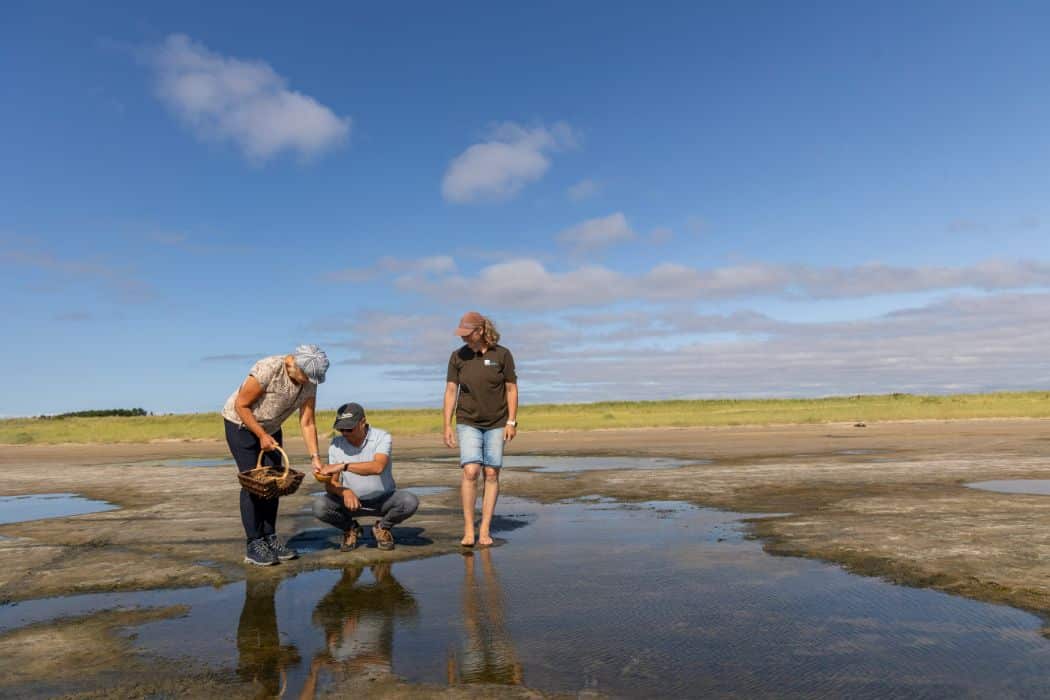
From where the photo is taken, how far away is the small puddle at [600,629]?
12.8ft

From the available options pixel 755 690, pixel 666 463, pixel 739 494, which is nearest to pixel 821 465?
pixel 666 463

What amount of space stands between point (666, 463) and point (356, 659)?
1371 centimetres

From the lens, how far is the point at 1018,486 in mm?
11492

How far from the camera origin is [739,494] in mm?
11289

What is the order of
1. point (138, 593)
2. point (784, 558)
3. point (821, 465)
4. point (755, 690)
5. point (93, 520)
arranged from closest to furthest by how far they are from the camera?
point (755, 690) < point (138, 593) < point (784, 558) < point (93, 520) < point (821, 465)

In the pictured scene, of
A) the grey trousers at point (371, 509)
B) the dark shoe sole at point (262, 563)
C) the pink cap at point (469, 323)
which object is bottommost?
Answer: the dark shoe sole at point (262, 563)

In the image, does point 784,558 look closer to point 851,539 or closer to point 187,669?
point 851,539

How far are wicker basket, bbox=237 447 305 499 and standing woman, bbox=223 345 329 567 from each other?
0.44ft

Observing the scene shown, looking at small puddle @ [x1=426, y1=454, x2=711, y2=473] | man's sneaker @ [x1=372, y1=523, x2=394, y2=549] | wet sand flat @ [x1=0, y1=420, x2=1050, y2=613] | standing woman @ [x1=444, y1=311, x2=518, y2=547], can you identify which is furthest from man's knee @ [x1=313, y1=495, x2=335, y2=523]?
small puddle @ [x1=426, y1=454, x2=711, y2=473]

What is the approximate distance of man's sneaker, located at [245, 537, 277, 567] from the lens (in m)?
6.80

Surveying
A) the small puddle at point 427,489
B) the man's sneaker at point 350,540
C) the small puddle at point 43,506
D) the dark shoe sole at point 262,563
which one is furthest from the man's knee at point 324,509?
the small puddle at point 43,506

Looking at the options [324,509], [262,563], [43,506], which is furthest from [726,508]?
[43,506]

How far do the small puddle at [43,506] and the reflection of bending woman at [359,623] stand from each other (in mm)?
6447

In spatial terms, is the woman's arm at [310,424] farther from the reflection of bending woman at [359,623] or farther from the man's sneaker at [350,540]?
the reflection of bending woman at [359,623]
